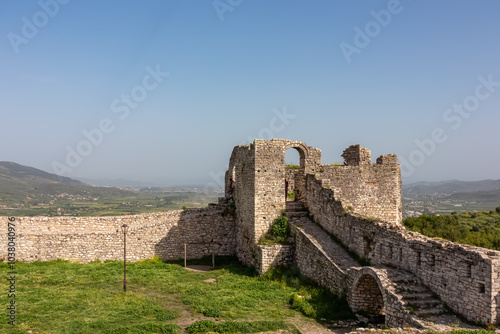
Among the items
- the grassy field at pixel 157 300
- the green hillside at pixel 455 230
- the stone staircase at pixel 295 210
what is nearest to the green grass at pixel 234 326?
the grassy field at pixel 157 300

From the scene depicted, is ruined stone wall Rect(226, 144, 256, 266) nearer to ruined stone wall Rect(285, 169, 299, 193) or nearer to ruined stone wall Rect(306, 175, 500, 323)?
ruined stone wall Rect(285, 169, 299, 193)

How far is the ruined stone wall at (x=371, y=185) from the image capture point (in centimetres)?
1892

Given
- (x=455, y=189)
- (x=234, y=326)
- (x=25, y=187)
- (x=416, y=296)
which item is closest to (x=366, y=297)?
(x=416, y=296)

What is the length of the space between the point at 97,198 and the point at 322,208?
82.3 m

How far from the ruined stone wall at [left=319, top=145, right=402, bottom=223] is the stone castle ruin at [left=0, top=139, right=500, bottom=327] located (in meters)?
0.05

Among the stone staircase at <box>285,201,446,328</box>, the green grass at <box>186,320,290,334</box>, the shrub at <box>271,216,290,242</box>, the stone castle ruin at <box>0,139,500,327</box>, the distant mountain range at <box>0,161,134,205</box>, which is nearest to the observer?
the stone staircase at <box>285,201,446,328</box>

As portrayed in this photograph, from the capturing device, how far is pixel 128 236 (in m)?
20.7

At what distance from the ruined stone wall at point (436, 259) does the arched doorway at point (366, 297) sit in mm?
945

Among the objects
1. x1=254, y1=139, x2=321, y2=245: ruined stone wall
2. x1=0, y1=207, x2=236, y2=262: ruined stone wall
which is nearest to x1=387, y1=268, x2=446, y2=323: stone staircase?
x1=254, y1=139, x2=321, y2=245: ruined stone wall

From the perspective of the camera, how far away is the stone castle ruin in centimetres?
1016

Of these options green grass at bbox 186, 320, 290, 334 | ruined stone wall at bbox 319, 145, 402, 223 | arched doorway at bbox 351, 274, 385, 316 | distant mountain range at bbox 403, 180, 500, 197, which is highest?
ruined stone wall at bbox 319, 145, 402, 223

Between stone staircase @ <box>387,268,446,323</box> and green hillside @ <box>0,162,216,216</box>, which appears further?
green hillside @ <box>0,162,216,216</box>

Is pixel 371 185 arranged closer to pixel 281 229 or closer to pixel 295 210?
pixel 295 210

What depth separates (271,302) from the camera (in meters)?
14.1
